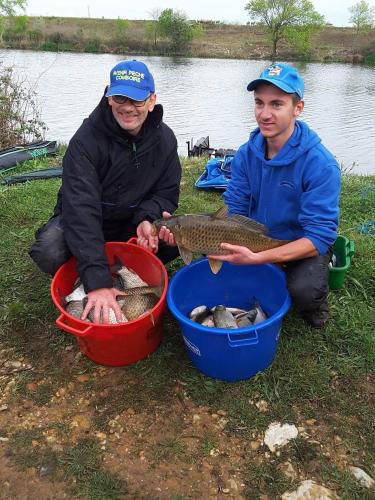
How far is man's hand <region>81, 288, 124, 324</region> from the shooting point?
1.88 metres

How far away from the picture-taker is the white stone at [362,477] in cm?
154

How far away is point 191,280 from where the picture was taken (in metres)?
2.26

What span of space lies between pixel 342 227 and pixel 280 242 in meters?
1.78

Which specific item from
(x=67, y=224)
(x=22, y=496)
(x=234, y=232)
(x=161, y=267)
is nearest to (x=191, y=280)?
(x=161, y=267)

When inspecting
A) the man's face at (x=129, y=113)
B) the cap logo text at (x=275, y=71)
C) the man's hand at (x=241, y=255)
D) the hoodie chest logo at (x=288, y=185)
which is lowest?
the man's hand at (x=241, y=255)

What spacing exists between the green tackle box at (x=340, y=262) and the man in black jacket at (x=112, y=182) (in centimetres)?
97

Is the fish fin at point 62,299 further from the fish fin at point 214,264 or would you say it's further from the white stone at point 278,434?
the white stone at point 278,434

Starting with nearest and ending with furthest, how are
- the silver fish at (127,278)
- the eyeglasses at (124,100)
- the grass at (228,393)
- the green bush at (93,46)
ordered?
the grass at (228,393), the eyeglasses at (124,100), the silver fish at (127,278), the green bush at (93,46)

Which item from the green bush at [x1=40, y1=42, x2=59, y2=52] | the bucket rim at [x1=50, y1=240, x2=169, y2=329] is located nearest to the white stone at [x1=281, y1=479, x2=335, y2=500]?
the bucket rim at [x1=50, y1=240, x2=169, y2=329]

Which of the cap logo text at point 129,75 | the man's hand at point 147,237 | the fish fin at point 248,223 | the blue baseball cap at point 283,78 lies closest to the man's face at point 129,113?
the cap logo text at point 129,75

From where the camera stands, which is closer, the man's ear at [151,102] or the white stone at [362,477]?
the white stone at [362,477]

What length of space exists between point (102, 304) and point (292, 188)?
1.08 metres

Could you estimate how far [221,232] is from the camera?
77.7 inches

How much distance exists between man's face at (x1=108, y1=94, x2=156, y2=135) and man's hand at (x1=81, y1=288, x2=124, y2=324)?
85cm
